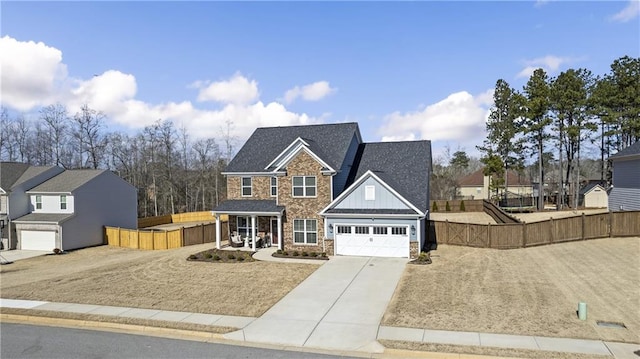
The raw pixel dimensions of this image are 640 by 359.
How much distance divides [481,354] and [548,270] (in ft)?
36.8

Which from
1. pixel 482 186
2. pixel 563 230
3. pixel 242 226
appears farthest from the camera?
pixel 482 186

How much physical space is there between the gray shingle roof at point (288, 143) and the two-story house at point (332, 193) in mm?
75

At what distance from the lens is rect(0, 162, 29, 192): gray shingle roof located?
3167 cm

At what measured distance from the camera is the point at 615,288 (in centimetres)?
1652

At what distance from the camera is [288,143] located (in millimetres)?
31156

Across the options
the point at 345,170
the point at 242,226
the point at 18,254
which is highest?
the point at 345,170

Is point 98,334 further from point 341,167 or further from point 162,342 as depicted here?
point 341,167

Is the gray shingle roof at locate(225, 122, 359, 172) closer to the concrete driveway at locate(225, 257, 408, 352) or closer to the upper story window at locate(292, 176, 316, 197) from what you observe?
the upper story window at locate(292, 176, 316, 197)

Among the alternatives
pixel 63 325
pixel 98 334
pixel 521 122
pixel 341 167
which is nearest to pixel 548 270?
pixel 341 167

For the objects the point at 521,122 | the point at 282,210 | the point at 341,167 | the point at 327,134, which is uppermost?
the point at 521,122

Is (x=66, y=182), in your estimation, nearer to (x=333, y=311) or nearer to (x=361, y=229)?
(x=361, y=229)

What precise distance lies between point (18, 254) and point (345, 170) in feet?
79.6

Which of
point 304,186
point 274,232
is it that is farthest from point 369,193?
point 274,232

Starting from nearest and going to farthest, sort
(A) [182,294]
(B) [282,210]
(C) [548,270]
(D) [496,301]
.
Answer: (D) [496,301], (A) [182,294], (C) [548,270], (B) [282,210]
